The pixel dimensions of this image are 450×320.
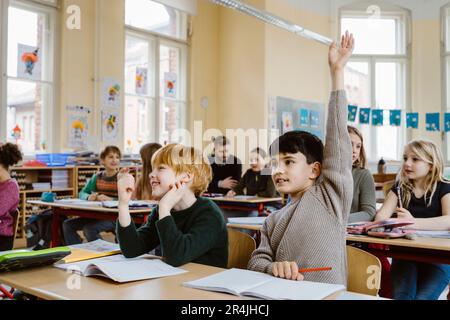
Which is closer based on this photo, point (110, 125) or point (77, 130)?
point (77, 130)

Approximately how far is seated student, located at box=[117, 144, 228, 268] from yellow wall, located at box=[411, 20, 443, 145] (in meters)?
7.41

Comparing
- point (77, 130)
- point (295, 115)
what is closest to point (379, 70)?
point (295, 115)

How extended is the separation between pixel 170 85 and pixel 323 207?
6442 mm

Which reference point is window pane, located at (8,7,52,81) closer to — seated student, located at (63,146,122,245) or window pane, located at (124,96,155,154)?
window pane, located at (124,96,155,154)

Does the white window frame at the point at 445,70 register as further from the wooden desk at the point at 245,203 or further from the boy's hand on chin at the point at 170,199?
the boy's hand on chin at the point at 170,199

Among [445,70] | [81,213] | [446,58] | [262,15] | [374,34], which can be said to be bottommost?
[81,213]

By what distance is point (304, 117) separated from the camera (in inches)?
321

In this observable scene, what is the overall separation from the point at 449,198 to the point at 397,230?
0.42 meters

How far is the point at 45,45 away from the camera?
598 centimetres

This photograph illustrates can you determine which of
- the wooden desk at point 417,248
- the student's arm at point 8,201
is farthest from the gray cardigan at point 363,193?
the student's arm at point 8,201

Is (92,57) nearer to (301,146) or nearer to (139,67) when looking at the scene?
(139,67)

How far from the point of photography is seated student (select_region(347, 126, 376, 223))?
9.09ft
